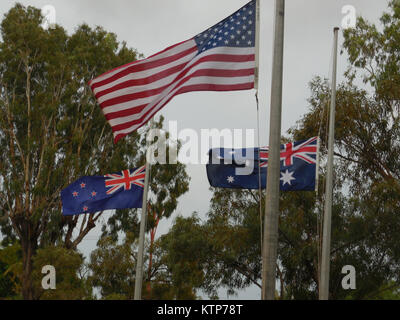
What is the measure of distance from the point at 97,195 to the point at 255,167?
4.94 metres

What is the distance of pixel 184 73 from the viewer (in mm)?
10125

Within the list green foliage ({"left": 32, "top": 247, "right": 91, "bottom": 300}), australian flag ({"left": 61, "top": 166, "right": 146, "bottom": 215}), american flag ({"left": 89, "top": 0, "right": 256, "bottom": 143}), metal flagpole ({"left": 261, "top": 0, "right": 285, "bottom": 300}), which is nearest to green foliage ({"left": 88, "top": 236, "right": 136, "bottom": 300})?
green foliage ({"left": 32, "top": 247, "right": 91, "bottom": 300})

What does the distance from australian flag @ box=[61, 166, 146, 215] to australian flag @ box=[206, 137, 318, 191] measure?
3.83 metres

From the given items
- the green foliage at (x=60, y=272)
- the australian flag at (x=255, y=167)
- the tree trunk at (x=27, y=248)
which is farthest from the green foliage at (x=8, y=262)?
the australian flag at (x=255, y=167)

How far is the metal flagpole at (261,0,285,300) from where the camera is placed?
6473mm

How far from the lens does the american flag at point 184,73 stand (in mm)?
9656

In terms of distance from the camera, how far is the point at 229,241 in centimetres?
2489

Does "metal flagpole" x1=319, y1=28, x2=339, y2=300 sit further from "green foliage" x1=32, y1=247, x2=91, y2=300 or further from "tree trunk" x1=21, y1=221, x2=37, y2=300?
"tree trunk" x1=21, y1=221, x2=37, y2=300

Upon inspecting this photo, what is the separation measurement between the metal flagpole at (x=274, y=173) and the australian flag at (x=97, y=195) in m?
9.66

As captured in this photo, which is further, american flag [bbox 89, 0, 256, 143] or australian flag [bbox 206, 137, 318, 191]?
australian flag [bbox 206, 137, 318, 191]

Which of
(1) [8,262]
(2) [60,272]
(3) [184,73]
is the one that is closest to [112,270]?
(2) [60,272]

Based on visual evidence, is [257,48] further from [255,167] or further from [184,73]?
[255,167]

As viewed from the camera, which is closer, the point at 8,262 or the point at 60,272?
the point at 60,272

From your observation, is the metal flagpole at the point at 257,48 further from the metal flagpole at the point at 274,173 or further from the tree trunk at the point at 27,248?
the tree trunk at the point at 27,248
